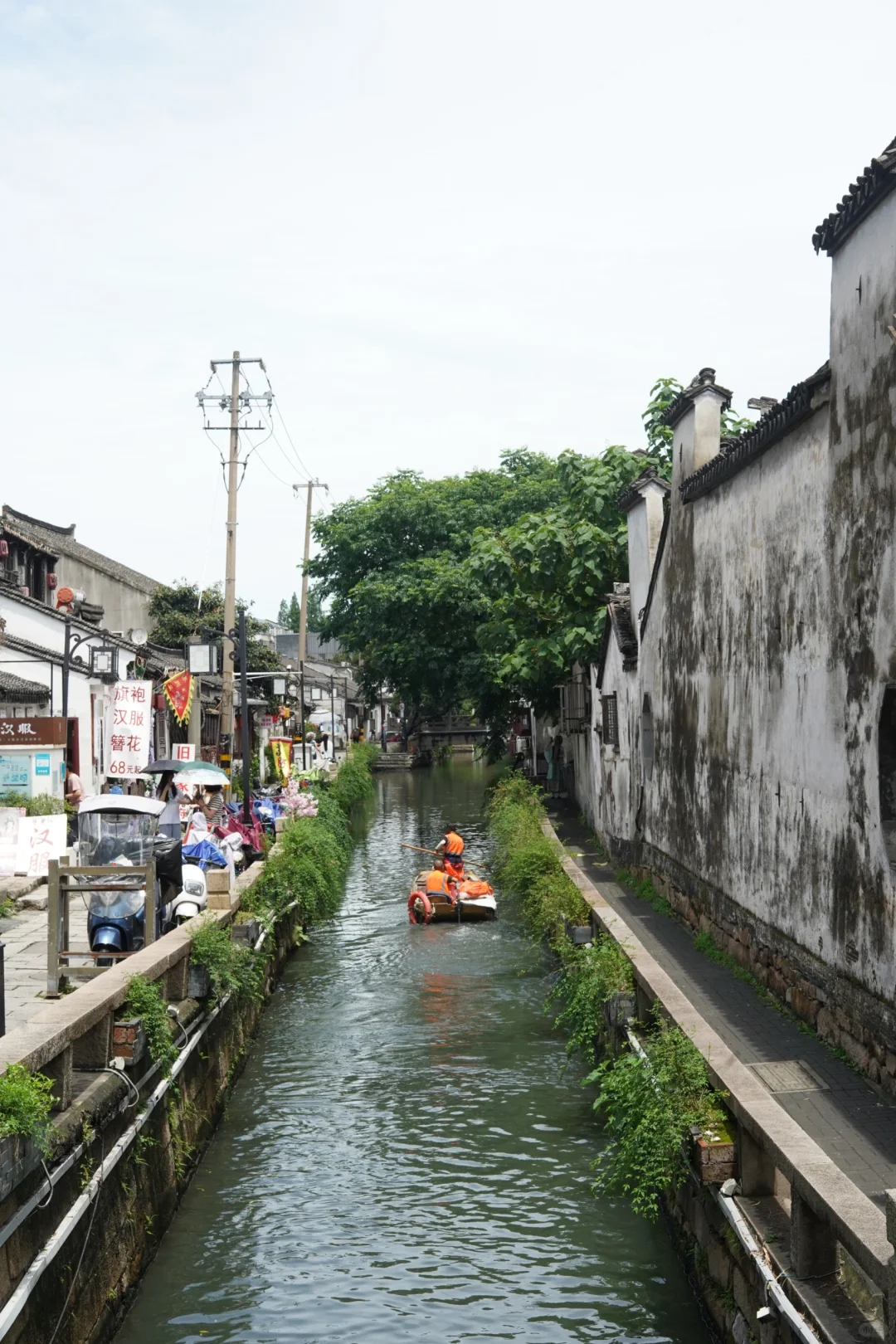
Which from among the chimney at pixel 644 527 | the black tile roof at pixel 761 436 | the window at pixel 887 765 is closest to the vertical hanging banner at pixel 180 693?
the chimney at pixel 644 527

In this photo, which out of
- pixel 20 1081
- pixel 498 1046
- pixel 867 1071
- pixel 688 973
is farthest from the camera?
pixel 498 1046

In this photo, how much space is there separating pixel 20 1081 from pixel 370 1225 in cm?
372

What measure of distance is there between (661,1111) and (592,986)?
418 cm

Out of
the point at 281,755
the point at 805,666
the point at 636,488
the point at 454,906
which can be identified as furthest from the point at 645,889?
the point at 281,755

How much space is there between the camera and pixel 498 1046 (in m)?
14.1

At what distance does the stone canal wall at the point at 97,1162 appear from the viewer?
675 cm

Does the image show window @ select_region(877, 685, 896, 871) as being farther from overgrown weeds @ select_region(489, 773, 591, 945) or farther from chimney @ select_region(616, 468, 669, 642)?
chimney @ select_region(616, 468, 669, 642)

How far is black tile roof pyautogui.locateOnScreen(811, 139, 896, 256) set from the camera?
29.6 ft

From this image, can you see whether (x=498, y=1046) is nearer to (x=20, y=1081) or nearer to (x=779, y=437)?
(x=779, y=437)

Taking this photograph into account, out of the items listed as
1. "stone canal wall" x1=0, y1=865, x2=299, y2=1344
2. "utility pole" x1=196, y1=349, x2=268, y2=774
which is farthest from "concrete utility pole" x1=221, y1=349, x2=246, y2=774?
"stone canal wall" x1=0, y1=865, x2=299, y2=1344

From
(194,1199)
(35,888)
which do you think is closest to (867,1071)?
(194,1199)

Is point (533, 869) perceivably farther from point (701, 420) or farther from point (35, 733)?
point (35, 733)

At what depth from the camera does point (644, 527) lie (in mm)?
19938

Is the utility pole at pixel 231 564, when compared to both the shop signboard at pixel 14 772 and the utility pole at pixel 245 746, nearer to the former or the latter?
the utility pole at pixel 245 746
